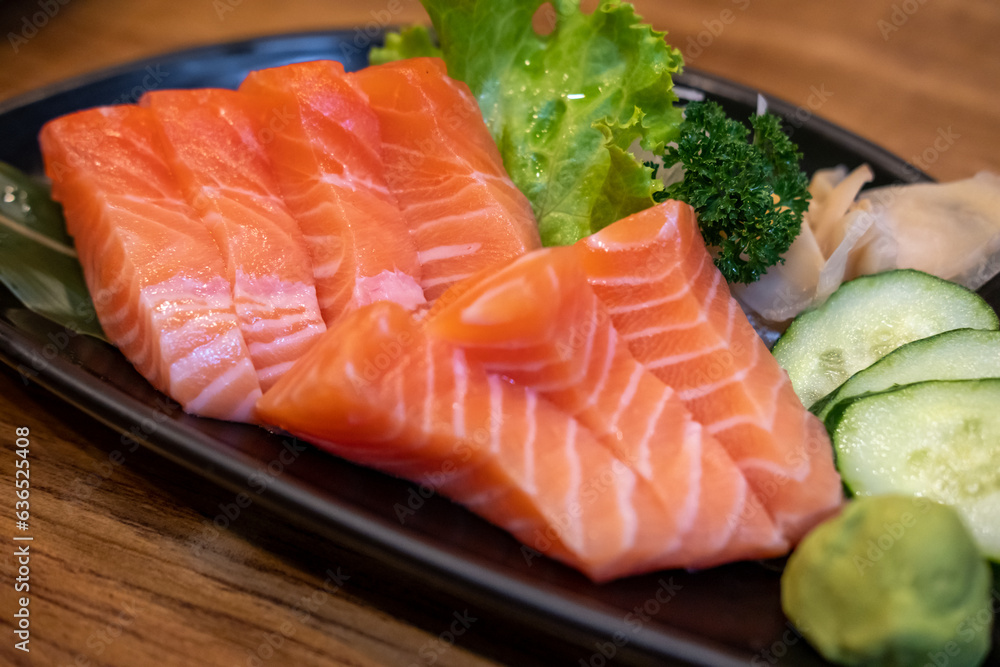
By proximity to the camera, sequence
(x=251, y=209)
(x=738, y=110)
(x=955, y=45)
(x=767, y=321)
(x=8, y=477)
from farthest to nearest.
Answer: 1. (x=955, y=45)
2. (x=738, y=110)
3. (x=767, y=321)
4. (x=251, y=209)
5. (x=8, y=477)

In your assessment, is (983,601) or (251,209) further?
(251,209)

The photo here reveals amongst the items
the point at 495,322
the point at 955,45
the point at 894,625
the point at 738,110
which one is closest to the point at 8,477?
the point at 495,322

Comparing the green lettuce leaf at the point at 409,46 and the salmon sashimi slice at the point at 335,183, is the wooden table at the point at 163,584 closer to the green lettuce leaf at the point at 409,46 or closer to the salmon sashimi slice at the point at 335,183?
the salmon sashimi slice at the point at 335,183

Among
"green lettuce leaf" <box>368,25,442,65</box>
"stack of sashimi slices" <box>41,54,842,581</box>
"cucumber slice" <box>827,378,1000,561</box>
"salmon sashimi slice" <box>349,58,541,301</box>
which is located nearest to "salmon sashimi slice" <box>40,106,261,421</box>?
"stack of sashimi slices" <box>41,54,842,581</box>

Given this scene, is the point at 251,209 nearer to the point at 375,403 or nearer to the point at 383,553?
the point at 375,403

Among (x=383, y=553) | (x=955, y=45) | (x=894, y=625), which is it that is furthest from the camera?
(x=955, y=45)

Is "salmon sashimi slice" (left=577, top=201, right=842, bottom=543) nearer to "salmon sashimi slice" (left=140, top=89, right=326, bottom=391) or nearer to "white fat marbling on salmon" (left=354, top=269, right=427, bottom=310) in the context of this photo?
"white fat marbling on salmon" (left=354, top=269, right=427, bottom=310)

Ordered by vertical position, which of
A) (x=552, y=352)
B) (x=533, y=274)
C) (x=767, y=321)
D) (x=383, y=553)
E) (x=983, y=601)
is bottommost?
(x=767, y=321)

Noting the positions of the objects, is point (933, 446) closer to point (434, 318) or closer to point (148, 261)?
point (434, 318)
